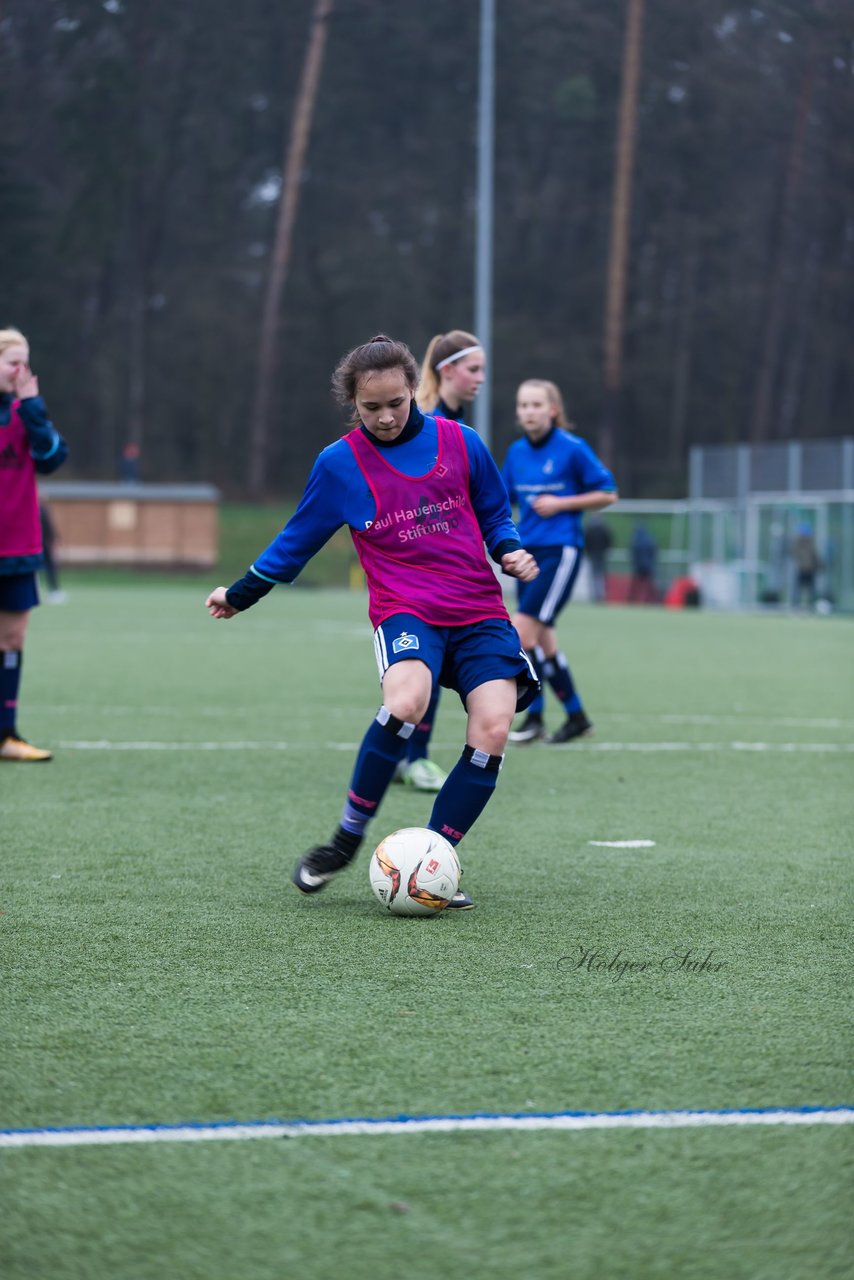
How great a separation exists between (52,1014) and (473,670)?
69.2 inches

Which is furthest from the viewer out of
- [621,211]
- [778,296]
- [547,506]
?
[778,296]

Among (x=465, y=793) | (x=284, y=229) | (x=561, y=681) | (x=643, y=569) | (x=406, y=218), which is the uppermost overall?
(x=406, y=218)

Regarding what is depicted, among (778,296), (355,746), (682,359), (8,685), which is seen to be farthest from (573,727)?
(682,359)

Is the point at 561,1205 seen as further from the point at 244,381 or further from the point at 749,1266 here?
the point at 244,381

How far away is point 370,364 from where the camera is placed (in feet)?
15.8

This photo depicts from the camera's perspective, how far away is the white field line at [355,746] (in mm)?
8914

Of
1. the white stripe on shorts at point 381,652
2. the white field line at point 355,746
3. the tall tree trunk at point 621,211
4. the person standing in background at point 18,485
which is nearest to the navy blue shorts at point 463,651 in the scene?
the white stripe on shorts at point 381,652

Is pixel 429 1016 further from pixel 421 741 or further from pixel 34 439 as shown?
pixel 34 439

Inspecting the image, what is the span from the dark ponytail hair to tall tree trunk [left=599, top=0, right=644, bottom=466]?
123ft

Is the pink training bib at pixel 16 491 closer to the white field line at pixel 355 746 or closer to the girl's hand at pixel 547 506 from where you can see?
the white field line at pixel 355 746

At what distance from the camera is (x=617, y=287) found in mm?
42125

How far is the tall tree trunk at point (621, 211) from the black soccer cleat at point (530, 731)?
33270 millimetres

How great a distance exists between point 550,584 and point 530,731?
80cm

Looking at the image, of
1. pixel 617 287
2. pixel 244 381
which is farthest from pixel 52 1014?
pixel 244 381
